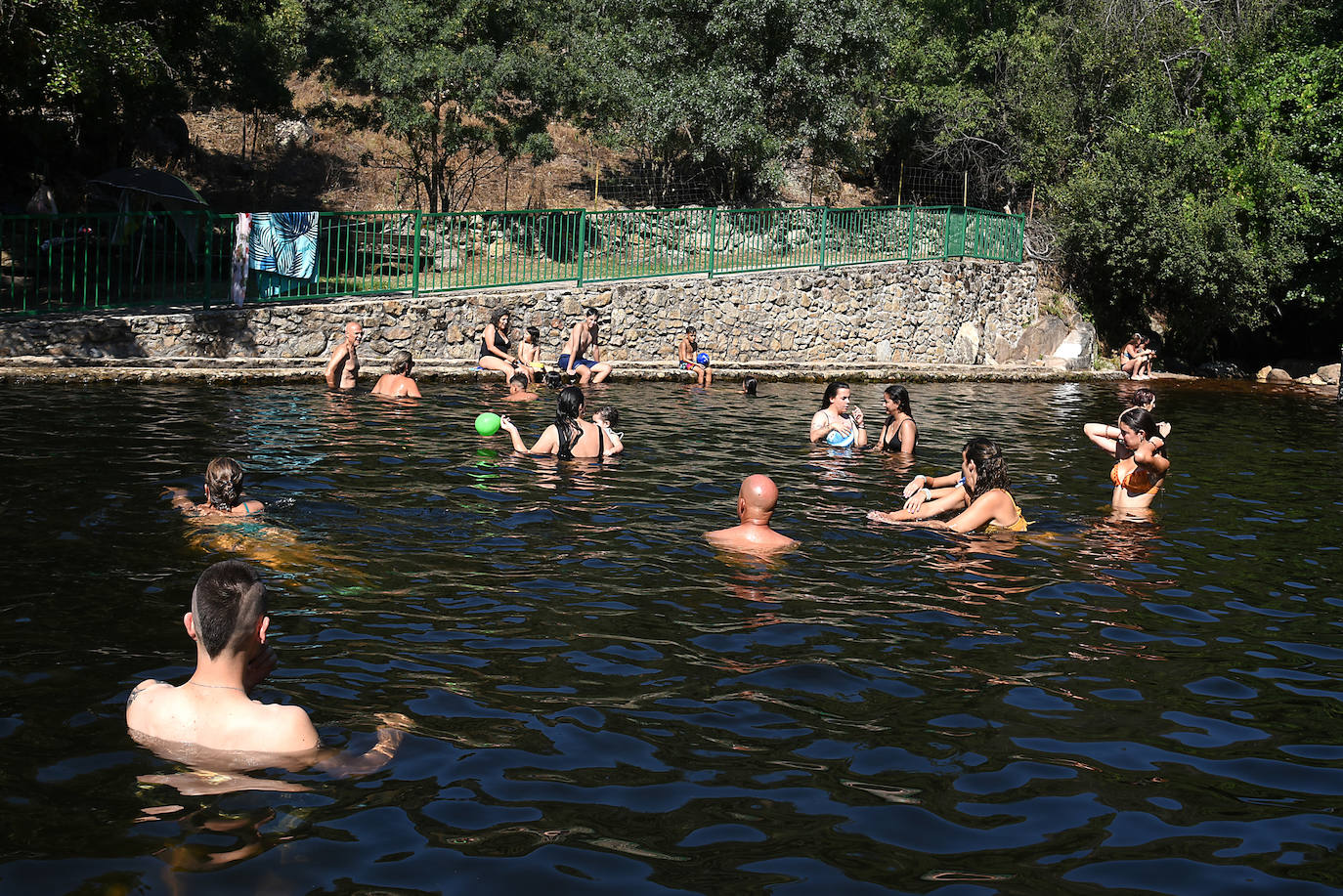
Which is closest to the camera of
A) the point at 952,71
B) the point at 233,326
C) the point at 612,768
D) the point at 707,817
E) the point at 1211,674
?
the point at 707,817

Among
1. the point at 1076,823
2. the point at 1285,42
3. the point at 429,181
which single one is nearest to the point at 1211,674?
the point at 1076,823

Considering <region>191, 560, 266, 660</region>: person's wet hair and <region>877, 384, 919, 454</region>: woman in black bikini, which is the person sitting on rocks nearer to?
<region>877, 384, 919, 454</region>: woman in black bikini

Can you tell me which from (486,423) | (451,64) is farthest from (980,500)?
Result: (451,64)

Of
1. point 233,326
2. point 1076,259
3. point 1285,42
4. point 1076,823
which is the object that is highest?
point 1285,42

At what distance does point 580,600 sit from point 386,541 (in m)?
2.09

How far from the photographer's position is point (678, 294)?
2517cm

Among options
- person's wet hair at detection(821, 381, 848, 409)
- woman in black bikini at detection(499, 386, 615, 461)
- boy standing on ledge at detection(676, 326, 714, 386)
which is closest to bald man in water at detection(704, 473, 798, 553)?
woman in black bikini at detection(499, 386, 615, 461)

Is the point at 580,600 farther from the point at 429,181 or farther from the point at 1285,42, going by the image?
the point at 1285,42

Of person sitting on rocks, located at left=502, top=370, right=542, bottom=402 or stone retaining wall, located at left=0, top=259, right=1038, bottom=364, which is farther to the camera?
stone retaining wall, located at left=0, top=259, right=1038, bottom=364

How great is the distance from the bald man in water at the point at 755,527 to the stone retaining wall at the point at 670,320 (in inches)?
507

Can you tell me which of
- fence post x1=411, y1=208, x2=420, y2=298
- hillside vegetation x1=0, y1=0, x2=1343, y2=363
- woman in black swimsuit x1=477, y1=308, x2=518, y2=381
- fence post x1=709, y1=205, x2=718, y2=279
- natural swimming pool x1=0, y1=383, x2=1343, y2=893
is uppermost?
hillside vegetation x1=0, y1=0, x2=1343, y2=363

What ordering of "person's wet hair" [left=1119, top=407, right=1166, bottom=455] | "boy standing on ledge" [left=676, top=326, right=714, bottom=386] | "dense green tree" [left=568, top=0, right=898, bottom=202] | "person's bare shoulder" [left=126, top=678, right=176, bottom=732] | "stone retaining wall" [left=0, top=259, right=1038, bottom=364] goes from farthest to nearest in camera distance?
"dense green tree" [left=568, top=0, right=898, bottom=202], "boy standing on ledge" [left=676, top=326, right=714, bottom=386], "stone retaining wall" [left=0, top=259, right=1038, bottom=364], "person's wet hair" [left=1119, top=407, right=1166, bottom=455], "person's bare shoulder" [left=126, top=678, right=176, bottom=732]

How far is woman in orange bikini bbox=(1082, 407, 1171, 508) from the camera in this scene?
1057 cm

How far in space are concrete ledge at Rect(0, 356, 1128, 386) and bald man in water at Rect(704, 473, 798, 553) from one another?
36.1 feet
